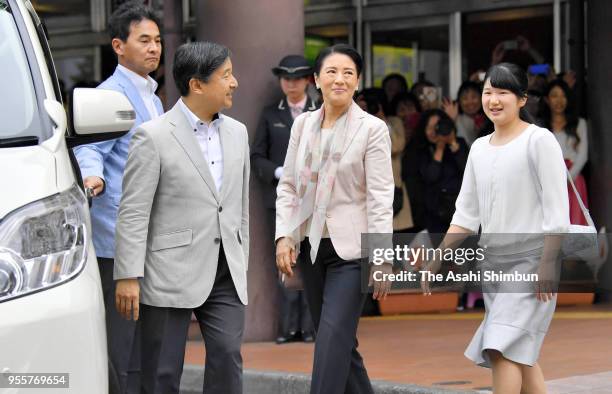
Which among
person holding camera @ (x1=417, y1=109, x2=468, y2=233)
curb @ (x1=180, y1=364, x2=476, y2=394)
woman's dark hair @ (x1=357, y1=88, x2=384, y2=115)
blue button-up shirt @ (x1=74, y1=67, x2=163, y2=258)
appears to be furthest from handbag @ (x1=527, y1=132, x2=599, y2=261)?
woman's dark hair @ (x1=357, y1=88, x2=384, y2=115)

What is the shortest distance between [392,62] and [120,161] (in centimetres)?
890

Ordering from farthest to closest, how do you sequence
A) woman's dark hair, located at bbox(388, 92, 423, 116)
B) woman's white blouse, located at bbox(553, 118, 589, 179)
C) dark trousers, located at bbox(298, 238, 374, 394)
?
woman's dark hair, located at bbox(388, 92, 423, 116) < woman's white blouse, located at bbox(553, 118, 589, 179) < dark trousers, located at bbox(298, 238, 374, 394)

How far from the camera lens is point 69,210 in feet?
14.7

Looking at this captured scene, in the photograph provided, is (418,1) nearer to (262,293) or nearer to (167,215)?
(262,293)

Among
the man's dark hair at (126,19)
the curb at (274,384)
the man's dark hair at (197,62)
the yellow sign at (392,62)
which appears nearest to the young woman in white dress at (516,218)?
the man's dark hair at (197,62)

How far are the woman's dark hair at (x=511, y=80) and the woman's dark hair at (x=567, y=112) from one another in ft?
20.8

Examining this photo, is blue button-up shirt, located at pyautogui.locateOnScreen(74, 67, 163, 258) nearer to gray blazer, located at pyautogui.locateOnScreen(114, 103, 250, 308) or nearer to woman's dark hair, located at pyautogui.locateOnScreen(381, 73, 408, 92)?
gray blazer, located at pyautogui.locateOnScreen(114, 103, 250, 308)

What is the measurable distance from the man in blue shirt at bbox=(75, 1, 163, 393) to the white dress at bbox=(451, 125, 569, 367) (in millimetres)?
1796

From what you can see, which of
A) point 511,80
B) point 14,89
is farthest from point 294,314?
point 14,89

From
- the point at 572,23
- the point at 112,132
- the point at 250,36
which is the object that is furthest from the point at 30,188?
the point at 572,23

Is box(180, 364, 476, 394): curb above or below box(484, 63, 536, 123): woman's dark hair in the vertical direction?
below

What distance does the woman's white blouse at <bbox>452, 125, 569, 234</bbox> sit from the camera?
226 inches

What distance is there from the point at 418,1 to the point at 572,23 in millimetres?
1944

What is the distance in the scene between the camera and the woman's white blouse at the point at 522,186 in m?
5.73
